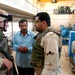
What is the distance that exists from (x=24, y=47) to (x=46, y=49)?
1.13 m

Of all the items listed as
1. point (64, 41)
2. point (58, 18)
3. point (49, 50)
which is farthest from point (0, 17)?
point (58, 18)

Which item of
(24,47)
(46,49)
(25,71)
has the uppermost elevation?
(46,49)

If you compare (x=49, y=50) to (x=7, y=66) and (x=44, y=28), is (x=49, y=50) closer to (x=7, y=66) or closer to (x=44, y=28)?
(x=44, y=28)

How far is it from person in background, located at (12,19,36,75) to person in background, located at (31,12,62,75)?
33.7 inches

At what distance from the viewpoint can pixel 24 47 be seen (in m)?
2.99

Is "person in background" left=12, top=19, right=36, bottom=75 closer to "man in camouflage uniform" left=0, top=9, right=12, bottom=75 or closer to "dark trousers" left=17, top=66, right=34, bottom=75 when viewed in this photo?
"dark trousers" left=17, top=66, right=34, bottom=75

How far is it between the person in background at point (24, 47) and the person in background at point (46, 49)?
2.81 ft

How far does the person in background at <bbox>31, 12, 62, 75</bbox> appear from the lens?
6.17ft

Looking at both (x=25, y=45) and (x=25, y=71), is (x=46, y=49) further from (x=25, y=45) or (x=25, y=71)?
(x=25, y=71)

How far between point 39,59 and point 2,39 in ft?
1.79

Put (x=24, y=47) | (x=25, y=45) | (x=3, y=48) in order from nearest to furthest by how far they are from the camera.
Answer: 1. (x=3, y=48)
2. (x=24, y=47)
3. (x=25, y=45)

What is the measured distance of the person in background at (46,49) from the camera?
6.17 feet

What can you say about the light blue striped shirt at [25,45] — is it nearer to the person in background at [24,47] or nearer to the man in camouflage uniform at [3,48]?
the person in background at [24,47]

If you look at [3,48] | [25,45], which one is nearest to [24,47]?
[25,45]
